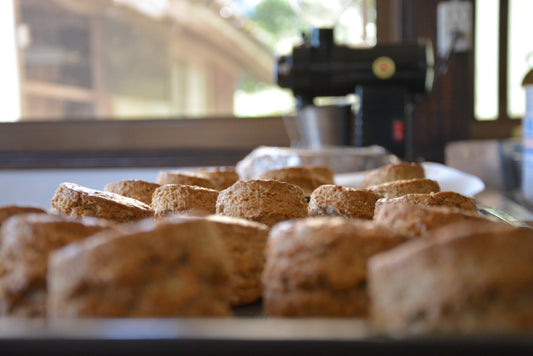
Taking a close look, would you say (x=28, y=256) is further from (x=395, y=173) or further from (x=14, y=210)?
(x=395, y=173)

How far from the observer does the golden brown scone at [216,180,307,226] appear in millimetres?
770

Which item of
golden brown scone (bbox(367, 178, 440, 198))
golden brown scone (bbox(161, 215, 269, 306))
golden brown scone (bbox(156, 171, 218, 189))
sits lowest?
golden brown scone (bbox(161, 215, 269, 306))

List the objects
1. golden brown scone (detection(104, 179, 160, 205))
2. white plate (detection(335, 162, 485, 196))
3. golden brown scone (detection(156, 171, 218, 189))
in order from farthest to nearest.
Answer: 1. white plate (detection(335, 162, 485, 196))
2. golden brown scone (detection(156, 171, 218, 189))
3. golden brown scone (detection(104, 179, 160, 205))

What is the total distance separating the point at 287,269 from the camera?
48cm

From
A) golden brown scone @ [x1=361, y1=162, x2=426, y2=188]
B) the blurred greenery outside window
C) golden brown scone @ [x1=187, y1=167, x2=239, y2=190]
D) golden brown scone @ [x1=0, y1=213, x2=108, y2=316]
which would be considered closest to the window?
the blurred greenery outside window

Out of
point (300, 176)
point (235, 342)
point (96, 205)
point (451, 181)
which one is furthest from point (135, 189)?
point (451, 181)

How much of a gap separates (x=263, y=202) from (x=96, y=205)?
0.23m

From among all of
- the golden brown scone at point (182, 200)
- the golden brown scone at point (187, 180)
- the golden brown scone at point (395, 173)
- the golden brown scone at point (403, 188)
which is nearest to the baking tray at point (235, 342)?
Result: the golden brown scone at point (182, 200)

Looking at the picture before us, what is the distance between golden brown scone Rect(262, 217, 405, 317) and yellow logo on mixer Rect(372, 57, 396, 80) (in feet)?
5.85

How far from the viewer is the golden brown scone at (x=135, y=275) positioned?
410 millimetres

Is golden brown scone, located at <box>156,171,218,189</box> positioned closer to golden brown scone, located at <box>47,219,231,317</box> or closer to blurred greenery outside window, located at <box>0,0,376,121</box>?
golden brown scone, located at <box>47,219,231,317</box>

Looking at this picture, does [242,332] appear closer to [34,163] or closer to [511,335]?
[511,335]

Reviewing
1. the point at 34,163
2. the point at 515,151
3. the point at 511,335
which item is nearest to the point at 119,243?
the point at 511,335

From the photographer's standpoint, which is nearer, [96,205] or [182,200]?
[96,205]
